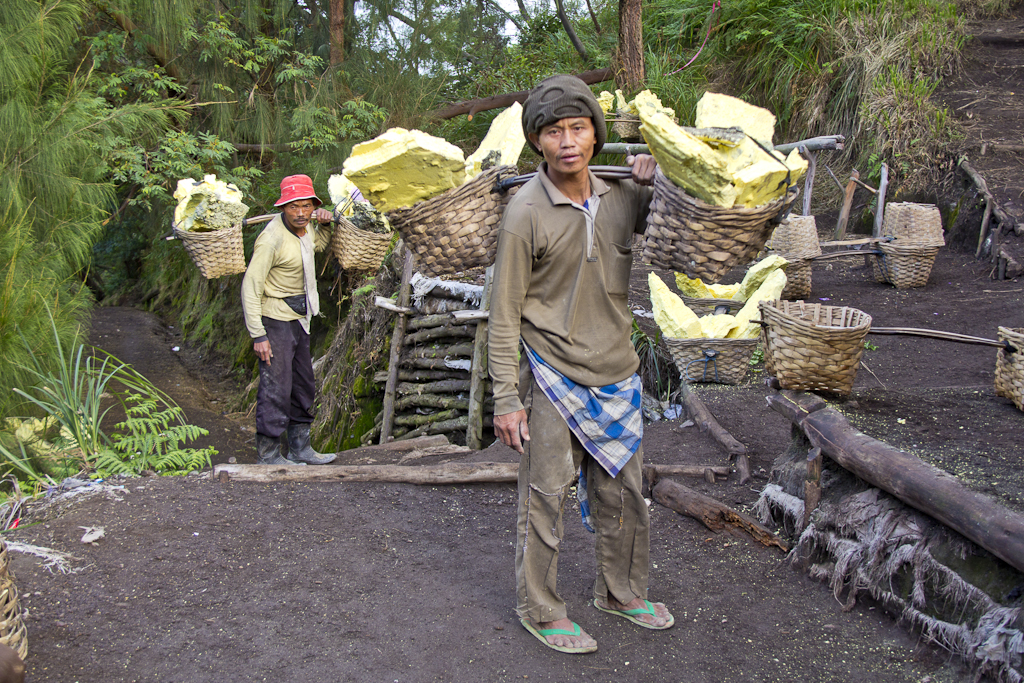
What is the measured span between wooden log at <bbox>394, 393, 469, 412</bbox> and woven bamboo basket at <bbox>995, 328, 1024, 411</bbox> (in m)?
Answer: 4.03

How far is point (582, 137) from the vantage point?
224 cm

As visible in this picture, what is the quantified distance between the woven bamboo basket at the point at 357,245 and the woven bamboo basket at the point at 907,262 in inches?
211

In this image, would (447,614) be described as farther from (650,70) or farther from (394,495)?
(650,70)

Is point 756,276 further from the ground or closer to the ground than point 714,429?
further from the ground

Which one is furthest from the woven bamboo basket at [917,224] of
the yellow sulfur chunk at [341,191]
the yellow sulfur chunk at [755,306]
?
the yellow sulfur chunk at [341,191]

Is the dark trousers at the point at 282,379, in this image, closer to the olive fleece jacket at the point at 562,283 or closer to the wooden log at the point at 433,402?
the wooden log at the point at 433,402

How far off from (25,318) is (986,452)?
488 centimetres

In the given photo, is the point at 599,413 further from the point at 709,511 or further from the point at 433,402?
the point at 433,402

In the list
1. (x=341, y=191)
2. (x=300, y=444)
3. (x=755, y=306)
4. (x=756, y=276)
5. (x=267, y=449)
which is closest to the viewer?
(x=341, y=191)

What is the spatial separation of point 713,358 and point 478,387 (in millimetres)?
1936

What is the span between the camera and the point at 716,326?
5461 millimetres

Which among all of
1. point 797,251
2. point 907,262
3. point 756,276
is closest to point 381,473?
point 756,276

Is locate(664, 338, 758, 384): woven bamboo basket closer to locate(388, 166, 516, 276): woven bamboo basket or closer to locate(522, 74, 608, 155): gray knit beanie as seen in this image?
locate(388, 166, 516, 276): woven bamboo basket

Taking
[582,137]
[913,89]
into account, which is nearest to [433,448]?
[582,137]
